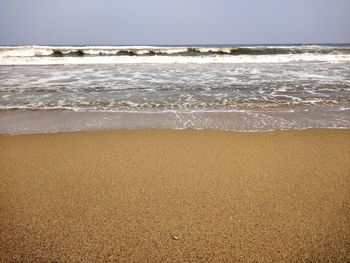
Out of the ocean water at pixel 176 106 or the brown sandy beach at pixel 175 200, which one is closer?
the brown sandy beach at pixel 175 200

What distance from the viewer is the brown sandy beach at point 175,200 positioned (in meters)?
1.99

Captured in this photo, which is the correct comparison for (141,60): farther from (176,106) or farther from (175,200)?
(175,200)

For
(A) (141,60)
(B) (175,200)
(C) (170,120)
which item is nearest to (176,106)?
(C) (170,120)

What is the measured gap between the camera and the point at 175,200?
2594 millimetres

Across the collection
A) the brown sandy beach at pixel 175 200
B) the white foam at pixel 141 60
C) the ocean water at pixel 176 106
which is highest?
the brown sandy beach at pixel 175 200

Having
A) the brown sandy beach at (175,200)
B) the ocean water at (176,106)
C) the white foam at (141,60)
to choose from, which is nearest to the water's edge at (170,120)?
the ocean water at (176,106)

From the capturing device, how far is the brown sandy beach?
1990mm

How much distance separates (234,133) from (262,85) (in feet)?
16.6

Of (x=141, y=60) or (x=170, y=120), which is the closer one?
(x=170, y=120)

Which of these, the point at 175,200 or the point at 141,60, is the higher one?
the point at 175,200

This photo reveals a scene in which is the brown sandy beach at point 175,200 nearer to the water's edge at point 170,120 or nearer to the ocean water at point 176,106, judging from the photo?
the water's edge at point 170,120

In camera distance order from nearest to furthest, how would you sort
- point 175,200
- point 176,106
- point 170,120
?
point 175,200, point 170,120, point 176,106

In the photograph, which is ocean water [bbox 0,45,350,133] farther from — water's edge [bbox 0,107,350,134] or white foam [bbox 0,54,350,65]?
white foam [bbox 0,54,350,65]

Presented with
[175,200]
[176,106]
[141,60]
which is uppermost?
[175,200]
